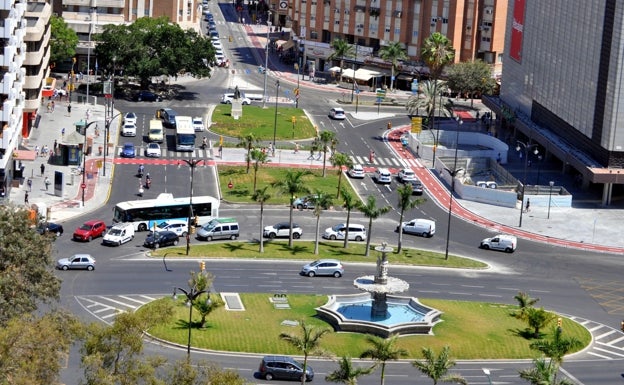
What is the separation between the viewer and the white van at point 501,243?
142 m

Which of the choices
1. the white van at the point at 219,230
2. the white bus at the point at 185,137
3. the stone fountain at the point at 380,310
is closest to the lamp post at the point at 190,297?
the stone fountain at the point at 380,310

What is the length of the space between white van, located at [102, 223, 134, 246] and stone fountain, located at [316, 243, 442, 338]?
24.4m

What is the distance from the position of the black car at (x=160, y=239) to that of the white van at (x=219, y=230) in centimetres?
361

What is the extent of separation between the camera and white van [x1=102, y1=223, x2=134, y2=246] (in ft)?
436

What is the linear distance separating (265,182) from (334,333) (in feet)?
171

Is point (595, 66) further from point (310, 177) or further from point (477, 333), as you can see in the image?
point (477, 333)

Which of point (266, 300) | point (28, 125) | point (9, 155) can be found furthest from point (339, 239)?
point (28, 125)

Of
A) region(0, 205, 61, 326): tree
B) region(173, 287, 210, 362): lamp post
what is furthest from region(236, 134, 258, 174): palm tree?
region(0, 205, 61, 326): tree

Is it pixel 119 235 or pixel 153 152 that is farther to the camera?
pixel 153 152

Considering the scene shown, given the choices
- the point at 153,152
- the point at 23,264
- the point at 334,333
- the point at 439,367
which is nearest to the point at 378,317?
the point at 334,333

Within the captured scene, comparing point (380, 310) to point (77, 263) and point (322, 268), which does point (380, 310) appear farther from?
point (77, 263)

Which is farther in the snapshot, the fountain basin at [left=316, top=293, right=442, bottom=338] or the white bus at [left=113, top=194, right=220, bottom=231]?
the white bus at [left=113, top=194, right=220, bottom=231]

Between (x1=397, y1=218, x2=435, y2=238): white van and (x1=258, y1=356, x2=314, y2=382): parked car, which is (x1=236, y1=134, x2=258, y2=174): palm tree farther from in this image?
(x1=258, y1=356, x2=314, y2=382): parked car

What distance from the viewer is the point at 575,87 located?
173 m
